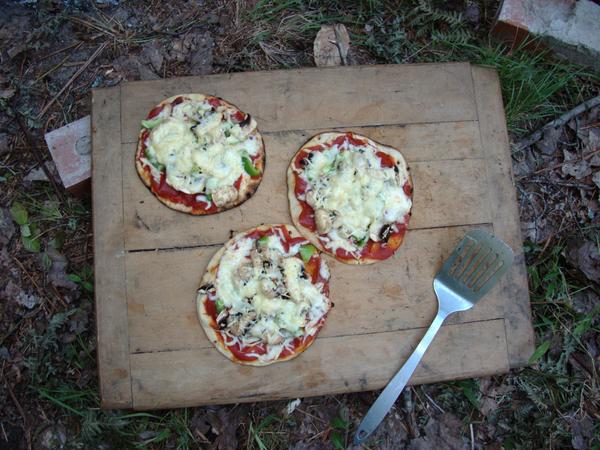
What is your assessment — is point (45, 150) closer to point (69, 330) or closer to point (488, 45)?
point (69, 330)

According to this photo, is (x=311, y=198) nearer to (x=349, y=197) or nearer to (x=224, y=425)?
(x=349, y=197)

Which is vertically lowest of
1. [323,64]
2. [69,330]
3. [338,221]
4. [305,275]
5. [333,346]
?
[69,330]

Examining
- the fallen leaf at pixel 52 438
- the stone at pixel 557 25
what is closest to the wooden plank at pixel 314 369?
the fallen leaf at pixel 52 438

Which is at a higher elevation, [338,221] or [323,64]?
[323,64]

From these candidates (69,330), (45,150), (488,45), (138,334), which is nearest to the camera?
(138,334)

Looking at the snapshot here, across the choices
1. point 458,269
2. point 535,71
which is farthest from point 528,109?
point 458,269

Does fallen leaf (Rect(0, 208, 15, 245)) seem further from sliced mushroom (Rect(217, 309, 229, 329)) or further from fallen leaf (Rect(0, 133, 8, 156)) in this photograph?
sliced mushroom (Rect(217, 309, 229, 329))

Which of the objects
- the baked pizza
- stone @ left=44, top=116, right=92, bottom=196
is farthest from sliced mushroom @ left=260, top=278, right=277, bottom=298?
stone @ left=44, top=116, right=92, bottom=196
